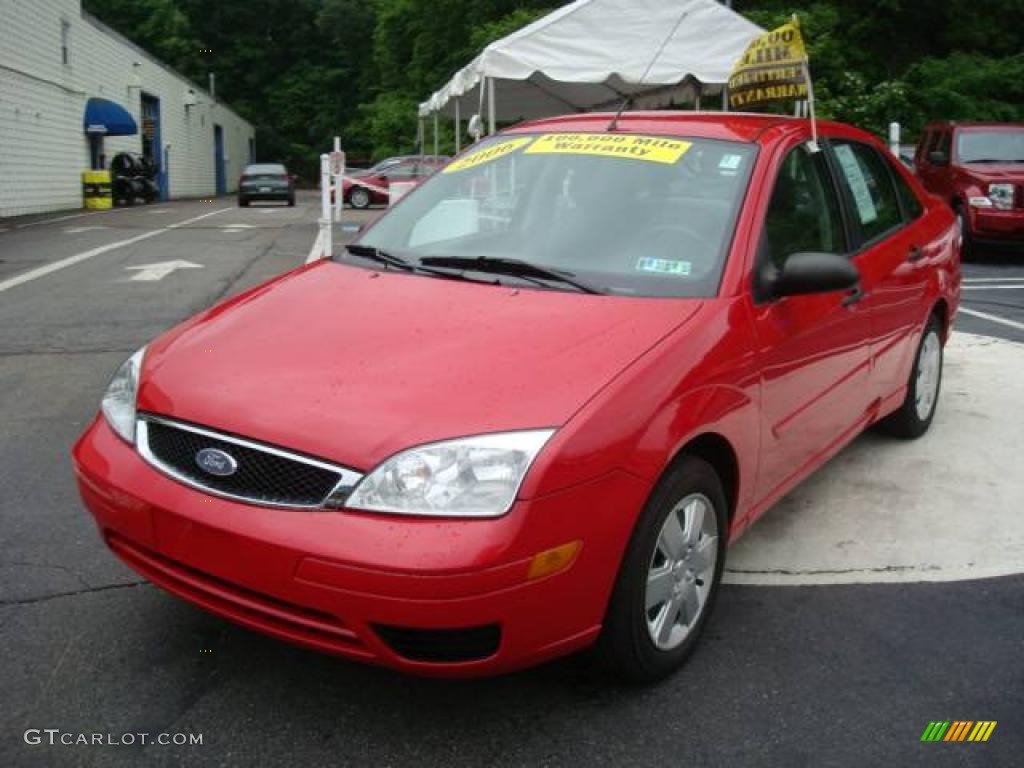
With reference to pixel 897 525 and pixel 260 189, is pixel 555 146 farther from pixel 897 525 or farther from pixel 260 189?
pixel 260 189

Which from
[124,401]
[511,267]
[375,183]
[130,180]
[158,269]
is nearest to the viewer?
[124,401]

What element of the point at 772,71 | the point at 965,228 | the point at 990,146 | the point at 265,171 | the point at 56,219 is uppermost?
the point at 772,71

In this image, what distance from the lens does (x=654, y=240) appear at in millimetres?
3273

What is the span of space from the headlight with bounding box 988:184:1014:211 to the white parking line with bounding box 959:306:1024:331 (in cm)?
401

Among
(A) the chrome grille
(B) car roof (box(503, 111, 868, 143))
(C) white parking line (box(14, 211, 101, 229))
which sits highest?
(B) car roof (box(503, 111, 868, 143))

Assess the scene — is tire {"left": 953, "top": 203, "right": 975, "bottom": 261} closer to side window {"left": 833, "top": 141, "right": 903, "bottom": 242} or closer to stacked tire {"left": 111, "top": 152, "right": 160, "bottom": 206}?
side window {"left": 833, "top": 141, "right": 903, "bottom": 242}

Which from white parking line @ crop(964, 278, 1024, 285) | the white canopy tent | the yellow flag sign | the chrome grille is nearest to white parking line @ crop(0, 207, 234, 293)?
the white canopy tent

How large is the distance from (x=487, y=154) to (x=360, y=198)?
25707 millimetres

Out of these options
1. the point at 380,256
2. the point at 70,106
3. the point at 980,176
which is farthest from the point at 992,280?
the point at 70,106

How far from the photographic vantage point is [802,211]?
366 centimetres

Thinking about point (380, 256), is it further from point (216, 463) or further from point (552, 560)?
point (552, 560)

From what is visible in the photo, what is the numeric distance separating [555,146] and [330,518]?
2.02 m

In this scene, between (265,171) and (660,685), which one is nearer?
(660,685)

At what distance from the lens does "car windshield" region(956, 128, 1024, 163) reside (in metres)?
13.5
